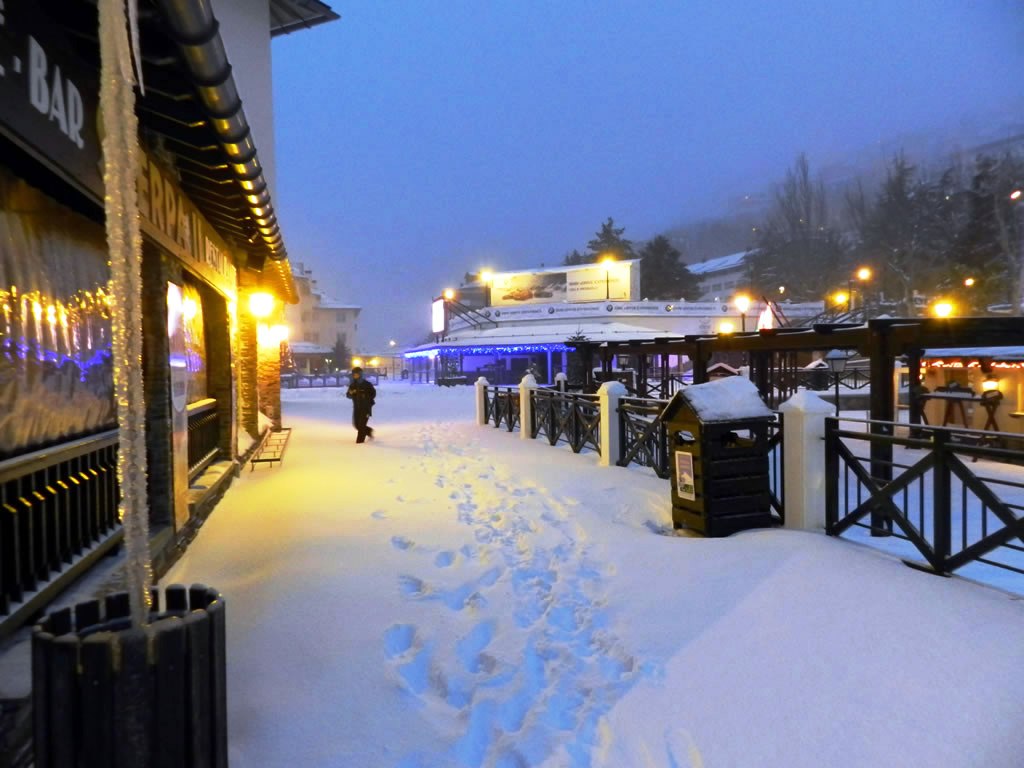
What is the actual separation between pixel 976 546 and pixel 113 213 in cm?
492

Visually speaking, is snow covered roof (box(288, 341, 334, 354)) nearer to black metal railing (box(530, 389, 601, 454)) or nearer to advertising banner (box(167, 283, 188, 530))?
black metal railing (box(530, 389, 601, 454))

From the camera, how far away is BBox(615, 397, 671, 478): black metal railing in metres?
8.85

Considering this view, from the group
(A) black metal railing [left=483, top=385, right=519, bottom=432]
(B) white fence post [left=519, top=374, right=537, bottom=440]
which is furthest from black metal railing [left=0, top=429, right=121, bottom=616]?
(A) black metal railing [left=483, top=385, right=519, bottom=432]

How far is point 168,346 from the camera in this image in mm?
5051

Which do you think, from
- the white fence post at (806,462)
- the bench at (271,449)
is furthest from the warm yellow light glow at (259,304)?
the white fence post at (806,462)

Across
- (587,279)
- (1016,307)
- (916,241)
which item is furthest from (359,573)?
(916,241)

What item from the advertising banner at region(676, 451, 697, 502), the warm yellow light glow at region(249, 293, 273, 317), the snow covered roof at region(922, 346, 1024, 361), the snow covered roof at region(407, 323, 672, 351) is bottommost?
the advertising banner at region(676, 451, 697, 502)

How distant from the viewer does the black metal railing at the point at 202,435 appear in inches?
274

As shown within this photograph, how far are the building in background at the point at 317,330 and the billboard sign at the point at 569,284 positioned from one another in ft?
72.2

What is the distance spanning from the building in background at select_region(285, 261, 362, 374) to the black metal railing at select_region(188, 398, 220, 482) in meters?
50.6

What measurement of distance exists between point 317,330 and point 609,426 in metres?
70.8

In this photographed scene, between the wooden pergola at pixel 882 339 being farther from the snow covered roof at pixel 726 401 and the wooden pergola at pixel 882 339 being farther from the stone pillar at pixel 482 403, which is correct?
the stone pillar at pixel 482 403

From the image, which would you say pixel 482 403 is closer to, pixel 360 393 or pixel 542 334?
pixel 360 393

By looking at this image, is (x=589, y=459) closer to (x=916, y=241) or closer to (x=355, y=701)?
(x=355, y=701)
